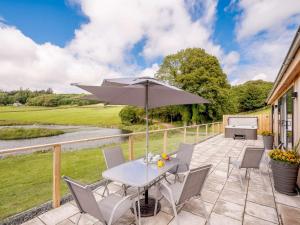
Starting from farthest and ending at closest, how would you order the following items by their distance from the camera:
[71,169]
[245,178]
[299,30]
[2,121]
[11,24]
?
[2,121]
[11,24]
[71,169]
[245,178]
[299,30]

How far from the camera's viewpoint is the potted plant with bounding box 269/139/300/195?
127 inches

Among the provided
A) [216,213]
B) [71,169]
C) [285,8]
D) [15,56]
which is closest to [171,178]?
[216,213]

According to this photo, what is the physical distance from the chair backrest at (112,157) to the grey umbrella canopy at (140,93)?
0.77 meters

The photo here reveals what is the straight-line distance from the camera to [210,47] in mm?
20031

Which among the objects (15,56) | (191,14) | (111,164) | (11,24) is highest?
(11,24)

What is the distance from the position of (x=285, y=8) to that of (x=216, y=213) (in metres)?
5.59

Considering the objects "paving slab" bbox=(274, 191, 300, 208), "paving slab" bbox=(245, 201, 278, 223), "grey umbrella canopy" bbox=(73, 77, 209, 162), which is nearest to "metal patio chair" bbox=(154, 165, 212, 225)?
"paving slab" bbox=(245, 201, 278, 223)

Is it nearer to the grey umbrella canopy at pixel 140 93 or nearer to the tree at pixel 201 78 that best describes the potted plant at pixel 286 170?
the grey umbrella canopy at pixel 140 93

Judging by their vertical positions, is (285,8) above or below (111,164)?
above

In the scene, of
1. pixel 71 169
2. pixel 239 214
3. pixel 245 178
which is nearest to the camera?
pixel 239 214

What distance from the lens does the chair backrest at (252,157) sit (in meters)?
3.92

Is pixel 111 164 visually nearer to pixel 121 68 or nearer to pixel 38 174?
pixel 38 174

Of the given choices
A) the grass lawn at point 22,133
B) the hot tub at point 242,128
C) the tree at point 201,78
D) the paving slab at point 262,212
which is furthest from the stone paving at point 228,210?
the grass lawn at point 22,133

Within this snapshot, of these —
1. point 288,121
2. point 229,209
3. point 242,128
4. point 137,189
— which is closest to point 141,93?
point 137,189
